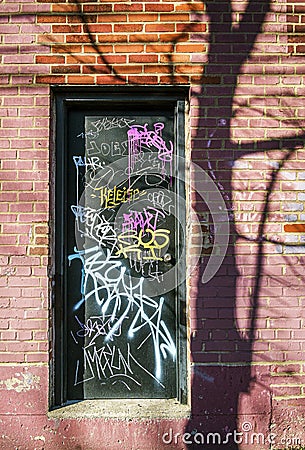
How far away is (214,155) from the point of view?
14.3ft

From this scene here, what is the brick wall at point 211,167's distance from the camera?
4258 mm

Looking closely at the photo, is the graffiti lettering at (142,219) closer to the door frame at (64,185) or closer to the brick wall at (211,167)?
the door frame at (64,185)

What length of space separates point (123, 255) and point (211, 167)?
3.24ft

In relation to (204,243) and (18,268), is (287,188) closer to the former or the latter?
(204,243)

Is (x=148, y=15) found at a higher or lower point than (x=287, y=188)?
higher

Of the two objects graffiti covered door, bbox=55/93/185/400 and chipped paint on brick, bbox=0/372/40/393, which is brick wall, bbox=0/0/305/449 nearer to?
chipped paint on brick, bbox=0/372/40/393

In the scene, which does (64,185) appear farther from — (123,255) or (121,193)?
(123,255)

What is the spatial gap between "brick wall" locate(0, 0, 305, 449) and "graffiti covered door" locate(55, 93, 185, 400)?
27 cm

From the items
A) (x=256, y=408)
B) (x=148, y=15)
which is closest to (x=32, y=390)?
(x=256, y=408)

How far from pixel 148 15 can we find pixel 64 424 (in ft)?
10.4

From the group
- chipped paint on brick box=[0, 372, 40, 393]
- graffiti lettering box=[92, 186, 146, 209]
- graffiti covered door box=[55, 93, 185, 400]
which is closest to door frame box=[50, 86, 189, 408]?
graffiti covered door box=[55, 93, 185, 400]

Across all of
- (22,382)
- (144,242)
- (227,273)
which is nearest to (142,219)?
(144,242)

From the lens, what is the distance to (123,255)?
455 cm

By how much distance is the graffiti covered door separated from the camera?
177 inches
